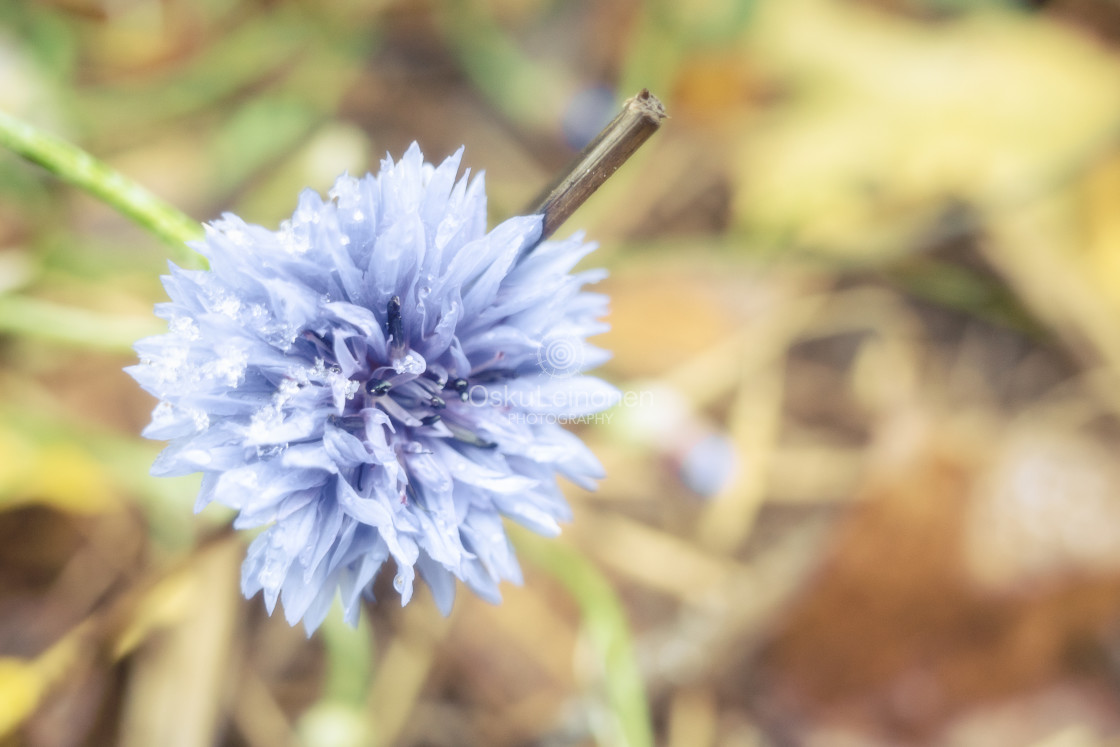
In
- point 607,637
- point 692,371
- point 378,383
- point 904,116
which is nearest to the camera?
point 378,383

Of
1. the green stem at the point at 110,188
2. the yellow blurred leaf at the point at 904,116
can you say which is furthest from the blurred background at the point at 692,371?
the green stem at the point at 110,188

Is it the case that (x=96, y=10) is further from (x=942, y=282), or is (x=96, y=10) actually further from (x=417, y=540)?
(x=942, y=282)

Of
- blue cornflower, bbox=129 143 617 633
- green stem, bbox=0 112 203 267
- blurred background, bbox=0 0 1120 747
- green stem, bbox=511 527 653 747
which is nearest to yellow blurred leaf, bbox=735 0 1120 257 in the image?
blurred background, bbox=0 0 1120 747

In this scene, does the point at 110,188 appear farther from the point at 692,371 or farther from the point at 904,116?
the point at 904,116

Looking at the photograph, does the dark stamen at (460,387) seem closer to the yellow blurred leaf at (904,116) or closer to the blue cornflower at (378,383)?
the blue cornflower at (378,383)

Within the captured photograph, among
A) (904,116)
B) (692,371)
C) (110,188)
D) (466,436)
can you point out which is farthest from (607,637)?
(904,116)
